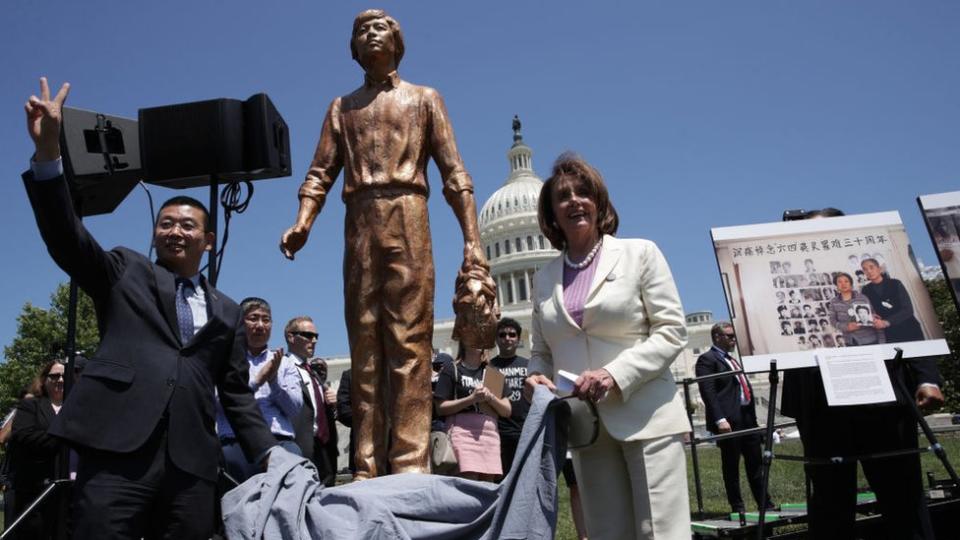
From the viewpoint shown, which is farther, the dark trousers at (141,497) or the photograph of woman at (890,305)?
the photograph of woman at (890,305)

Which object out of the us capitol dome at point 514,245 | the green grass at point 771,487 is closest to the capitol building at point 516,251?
the us capitol dome at point 514,245

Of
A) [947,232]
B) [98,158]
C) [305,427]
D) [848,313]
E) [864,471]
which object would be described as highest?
[98,158]

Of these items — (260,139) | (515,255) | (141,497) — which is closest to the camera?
(141,497)

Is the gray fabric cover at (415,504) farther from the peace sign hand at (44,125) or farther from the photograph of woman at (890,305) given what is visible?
the photograph of woman at (890,305)

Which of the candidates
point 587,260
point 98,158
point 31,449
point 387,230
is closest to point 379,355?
point 387,230

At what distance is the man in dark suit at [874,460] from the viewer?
4004 mm

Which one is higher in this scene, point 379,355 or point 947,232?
point 947,232

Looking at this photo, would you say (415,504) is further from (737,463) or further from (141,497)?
(737,463)

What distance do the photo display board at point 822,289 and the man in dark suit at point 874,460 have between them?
21cm

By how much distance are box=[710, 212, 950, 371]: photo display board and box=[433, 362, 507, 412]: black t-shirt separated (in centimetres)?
203

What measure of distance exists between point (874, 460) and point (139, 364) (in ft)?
12.9

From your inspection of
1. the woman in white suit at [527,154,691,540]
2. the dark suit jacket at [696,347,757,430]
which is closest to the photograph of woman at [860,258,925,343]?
the woman in white suit at [527,154,691,540]

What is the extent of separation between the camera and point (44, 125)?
2680 millimetres

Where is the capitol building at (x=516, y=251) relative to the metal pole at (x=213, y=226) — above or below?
above
